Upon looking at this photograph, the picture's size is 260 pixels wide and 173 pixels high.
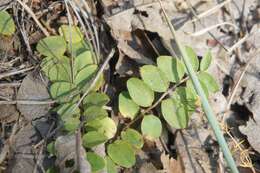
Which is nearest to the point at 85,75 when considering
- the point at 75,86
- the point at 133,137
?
the point at 75,86

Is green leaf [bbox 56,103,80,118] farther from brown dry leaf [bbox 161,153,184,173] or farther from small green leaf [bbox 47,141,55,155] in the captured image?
brown dry leaf [bbox 161,153,184,173]

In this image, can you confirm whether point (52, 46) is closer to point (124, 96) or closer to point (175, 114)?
point (124, 96)

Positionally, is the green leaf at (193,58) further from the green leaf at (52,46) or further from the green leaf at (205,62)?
the green leaf at (52,46)

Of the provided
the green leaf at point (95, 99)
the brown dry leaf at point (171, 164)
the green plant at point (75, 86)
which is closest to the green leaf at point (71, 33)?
the green plant at point (75, 86)

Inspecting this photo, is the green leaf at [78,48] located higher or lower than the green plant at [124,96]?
higher

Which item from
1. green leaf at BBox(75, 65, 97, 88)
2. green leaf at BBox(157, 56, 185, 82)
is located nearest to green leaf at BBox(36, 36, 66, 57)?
green leaf at BBox(75, 65, 97, 88)

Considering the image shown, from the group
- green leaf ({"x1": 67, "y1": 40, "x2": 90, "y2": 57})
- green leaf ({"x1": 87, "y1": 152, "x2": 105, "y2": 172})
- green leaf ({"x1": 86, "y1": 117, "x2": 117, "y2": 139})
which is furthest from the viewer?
green leaf ({"x1": 67, "y1": 40, "x2": 90, "y2": 57})
